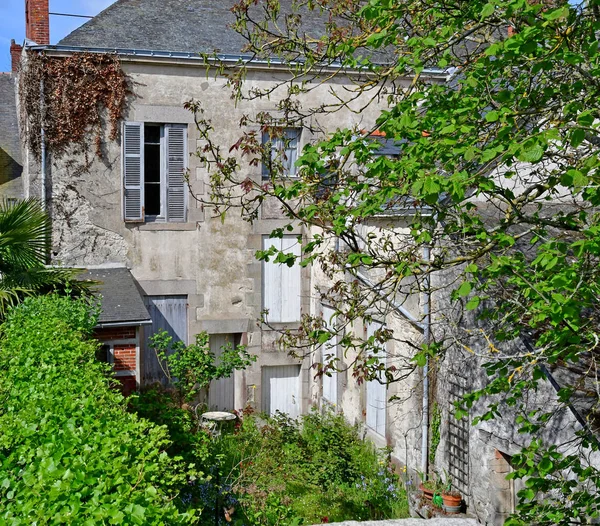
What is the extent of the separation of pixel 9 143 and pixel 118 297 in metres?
6.29

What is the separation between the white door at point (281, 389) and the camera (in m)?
14.0

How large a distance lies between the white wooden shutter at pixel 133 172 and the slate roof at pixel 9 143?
10.8ft

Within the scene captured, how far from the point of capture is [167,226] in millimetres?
13133

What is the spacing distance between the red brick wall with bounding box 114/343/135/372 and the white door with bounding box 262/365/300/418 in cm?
308

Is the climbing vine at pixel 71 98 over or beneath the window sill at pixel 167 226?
over

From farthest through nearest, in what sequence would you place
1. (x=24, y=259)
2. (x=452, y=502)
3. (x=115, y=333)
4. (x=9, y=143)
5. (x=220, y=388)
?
1. (x=9, y=143)
2. (x=220, y=388)
3. (x=115, y=333)
4. (x=24, y=259)
5. (x=452, y=502)

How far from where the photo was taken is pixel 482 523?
8461 millimetres

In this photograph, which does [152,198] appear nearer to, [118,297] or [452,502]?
[118,297]

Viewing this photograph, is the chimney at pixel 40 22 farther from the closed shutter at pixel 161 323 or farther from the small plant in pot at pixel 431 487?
the small plant in pot at pixel 431 487

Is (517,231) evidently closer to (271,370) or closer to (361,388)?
(361,388)

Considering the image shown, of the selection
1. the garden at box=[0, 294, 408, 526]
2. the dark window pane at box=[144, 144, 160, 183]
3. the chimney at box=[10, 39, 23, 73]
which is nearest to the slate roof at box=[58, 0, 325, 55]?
the dark window pane at box=[144, 144, 160, 183]

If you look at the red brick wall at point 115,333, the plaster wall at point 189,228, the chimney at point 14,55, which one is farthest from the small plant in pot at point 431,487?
the chimney at point 14,55

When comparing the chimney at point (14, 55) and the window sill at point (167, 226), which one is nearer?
the window sill at point (167, 226)

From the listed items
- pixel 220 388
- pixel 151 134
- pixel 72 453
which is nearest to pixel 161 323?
pixel 220 388
